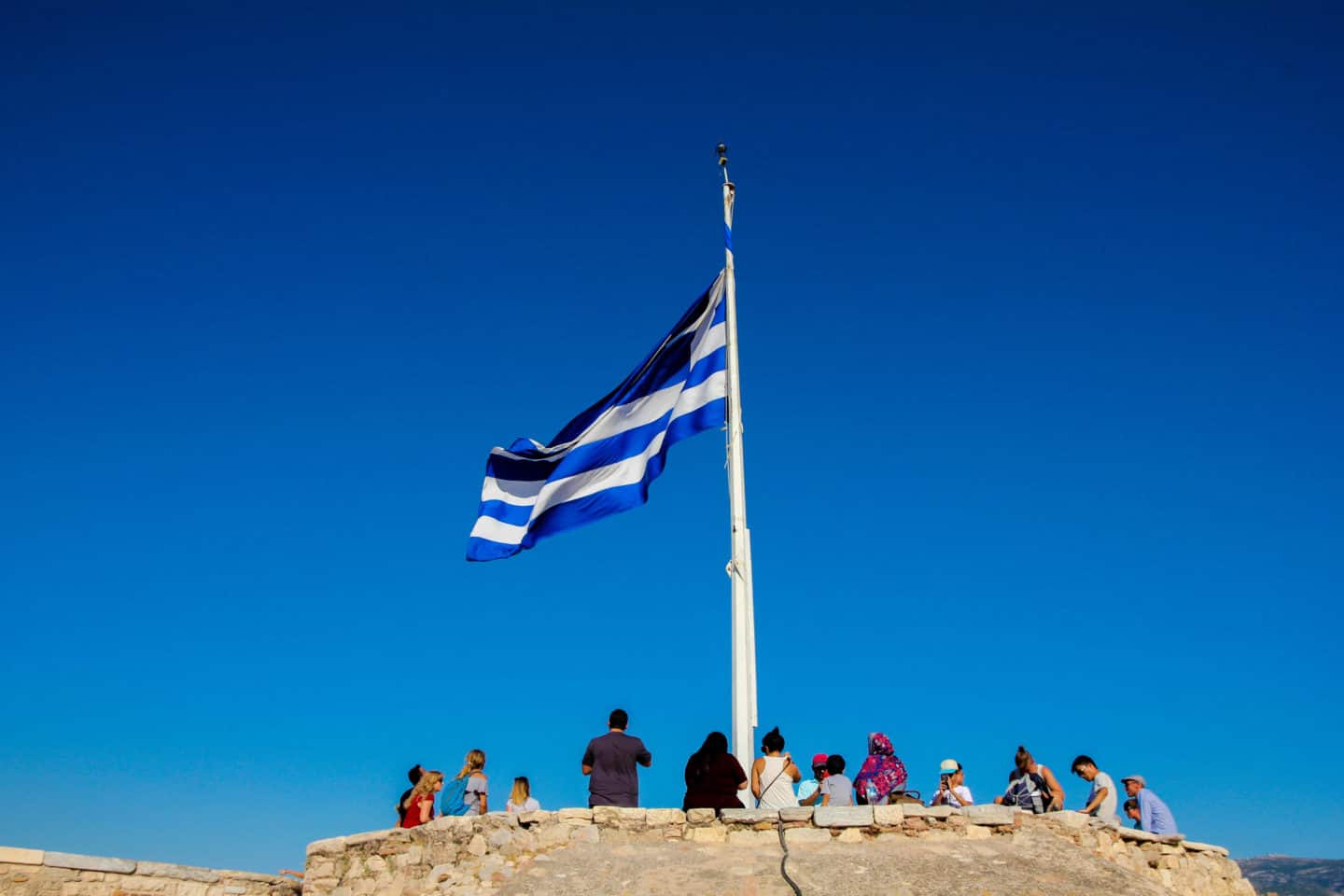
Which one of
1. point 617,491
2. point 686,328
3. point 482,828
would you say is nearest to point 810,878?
point 482,828

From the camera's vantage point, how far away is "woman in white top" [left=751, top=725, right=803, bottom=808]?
12.4 meters

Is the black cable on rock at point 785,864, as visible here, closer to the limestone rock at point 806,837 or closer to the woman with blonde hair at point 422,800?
the limestone rock at point 806,837

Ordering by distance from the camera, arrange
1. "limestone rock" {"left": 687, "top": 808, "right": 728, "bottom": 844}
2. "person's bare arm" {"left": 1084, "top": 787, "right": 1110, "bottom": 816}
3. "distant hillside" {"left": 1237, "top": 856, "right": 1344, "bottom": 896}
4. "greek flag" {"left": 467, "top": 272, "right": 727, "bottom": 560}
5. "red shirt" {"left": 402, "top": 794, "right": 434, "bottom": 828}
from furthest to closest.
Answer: "distant hillside" {"left": 1237, "top": 856, "right": 1344, "bottom": 896} → "greek flag" {"left": 467, "top": 272, "right": 727, "bottom": 560} → "red shirt" {"left": 402, "top": 794, "right": 434, "bottom": 828} → "person's bare arm" {"left": 1084, "top": 787, "right": 1110, "bottom": 816} → "limestone rock" {"left": 687, "top": 808, "right": 728, "bottom": 844}

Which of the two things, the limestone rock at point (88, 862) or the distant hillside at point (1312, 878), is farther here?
the distant hillside at point (1312, 878)

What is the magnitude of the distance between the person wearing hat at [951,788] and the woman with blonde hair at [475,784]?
5.45 metres

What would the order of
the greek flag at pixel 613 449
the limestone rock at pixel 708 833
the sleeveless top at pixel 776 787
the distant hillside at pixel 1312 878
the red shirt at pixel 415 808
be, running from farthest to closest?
the distant hillside at pixel 1312 878
the greek flag at pixel 613 449
the red shirt at pixel 415 808
the sleeveless top at pixel 776 787
the limestone rock at pixel 708 833

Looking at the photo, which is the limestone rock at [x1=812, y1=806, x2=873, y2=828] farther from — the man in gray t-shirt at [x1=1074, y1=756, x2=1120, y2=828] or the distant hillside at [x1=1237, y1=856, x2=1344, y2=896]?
the distant hillside at [x1=1237, y1=856, x2=1344, y2=896]

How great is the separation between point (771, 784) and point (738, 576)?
270 cm

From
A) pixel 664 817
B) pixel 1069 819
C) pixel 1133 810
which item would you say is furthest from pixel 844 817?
pixel 1133 810

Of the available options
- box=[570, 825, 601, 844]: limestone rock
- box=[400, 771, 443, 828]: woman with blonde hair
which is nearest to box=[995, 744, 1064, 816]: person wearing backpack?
box=[570, 825, 601, 844]: limestone rock

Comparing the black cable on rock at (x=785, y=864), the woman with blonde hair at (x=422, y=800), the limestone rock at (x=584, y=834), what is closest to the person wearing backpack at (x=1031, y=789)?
the black cable on rock at (x=785, y=864)

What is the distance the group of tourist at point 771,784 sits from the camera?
1202cm

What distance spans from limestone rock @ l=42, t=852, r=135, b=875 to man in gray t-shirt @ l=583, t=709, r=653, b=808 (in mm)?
5050

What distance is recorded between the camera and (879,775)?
12.9 m
